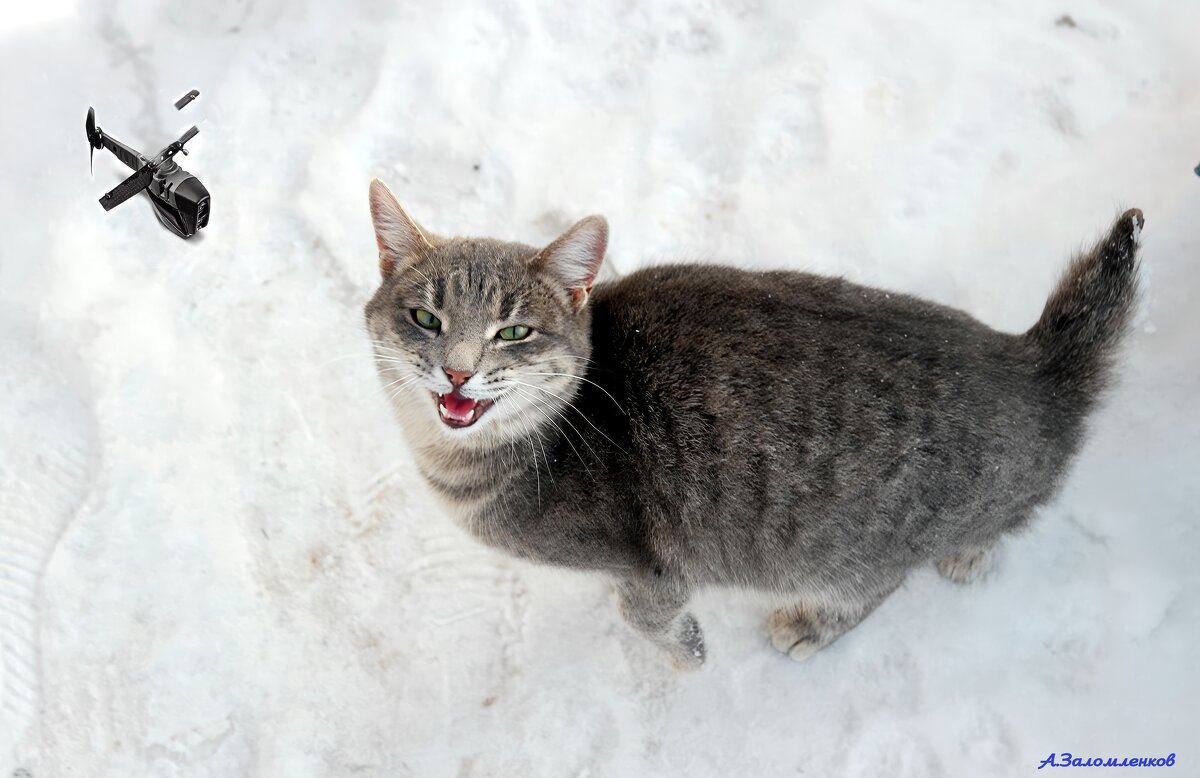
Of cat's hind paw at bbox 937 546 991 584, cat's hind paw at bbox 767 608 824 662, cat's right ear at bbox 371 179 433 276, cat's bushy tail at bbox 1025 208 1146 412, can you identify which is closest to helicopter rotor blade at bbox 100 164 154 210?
cat's right ear at bbox 371 179 433 276

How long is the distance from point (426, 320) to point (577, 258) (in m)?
0.58

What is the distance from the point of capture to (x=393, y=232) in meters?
3.23

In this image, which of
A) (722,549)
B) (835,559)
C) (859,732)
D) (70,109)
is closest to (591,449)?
(722,549)

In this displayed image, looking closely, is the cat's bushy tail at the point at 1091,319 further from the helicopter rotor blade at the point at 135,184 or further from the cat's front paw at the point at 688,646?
the helicopter rotor blade at the point at 135,184

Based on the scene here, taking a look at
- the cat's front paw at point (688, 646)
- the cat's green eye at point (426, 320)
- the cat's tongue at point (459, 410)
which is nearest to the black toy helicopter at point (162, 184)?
the cat's green eye at point (426, 320)

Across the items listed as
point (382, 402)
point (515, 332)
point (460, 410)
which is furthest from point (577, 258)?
point (382, 402)

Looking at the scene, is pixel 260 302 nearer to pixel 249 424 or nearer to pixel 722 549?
pixel 249 424

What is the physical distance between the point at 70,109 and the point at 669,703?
4278 mm

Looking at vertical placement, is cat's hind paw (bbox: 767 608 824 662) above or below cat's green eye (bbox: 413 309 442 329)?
below

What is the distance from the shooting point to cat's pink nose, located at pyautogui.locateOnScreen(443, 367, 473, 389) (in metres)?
2.93

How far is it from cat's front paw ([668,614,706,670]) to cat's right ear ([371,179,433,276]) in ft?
6.22

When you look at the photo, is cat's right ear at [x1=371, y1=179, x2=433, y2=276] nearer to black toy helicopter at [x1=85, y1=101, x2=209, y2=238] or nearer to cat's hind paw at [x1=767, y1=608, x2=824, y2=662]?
black toy helicopter at [x1=85, y1=101, x2=209, y2=238]

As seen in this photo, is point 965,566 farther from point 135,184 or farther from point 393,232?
point 135,184

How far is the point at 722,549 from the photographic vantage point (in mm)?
3340
